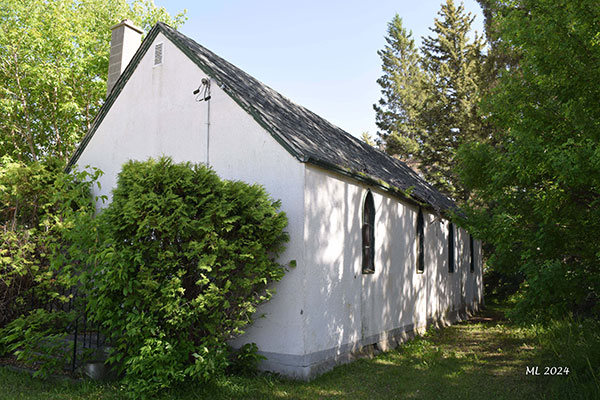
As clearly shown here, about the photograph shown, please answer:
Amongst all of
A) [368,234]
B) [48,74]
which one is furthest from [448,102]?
[48,74]

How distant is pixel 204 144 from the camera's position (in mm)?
9695

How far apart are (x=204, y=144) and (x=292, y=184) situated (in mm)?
2570

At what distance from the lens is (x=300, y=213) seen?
814 cm

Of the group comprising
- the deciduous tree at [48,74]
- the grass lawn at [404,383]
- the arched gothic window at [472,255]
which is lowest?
the grass lawn at [404,383]

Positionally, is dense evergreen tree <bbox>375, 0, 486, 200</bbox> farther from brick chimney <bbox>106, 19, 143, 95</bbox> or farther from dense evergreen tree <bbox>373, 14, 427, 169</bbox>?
brick chimney <bbox>106, 19, 143, 95</bbox>

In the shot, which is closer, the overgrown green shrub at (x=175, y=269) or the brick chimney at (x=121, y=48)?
the overgrown green shrub at (x=175, y=269)

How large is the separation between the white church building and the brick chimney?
4cm

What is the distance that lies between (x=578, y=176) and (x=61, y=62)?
22.6m

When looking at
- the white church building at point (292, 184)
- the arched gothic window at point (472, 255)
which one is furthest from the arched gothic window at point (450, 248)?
the white church building at point (292, 184)

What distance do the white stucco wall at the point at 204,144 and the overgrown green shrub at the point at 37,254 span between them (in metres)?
1.87

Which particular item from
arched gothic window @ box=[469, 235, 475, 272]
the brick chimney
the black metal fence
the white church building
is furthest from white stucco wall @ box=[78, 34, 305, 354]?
arched gothic window @ box=[469, 235, 475, 272]

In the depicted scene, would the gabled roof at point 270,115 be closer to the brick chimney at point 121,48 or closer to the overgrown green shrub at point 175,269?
the brick chimney at point 121,48

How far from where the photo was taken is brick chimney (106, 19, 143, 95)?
40.9ft

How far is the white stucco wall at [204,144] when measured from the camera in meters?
8.09
